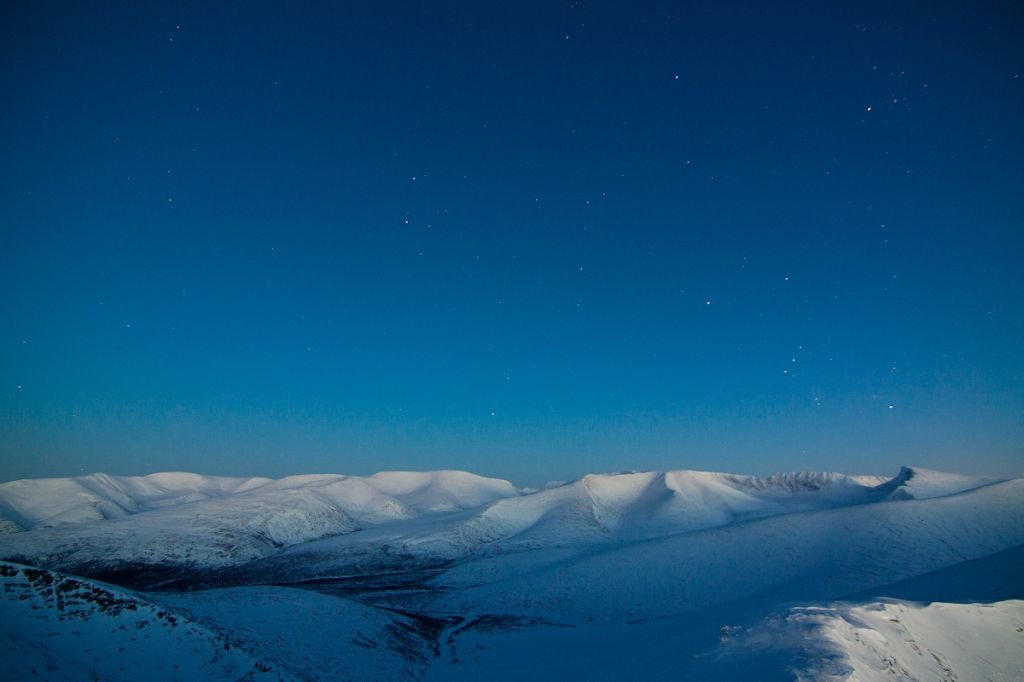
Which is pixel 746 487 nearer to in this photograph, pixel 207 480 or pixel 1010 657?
pixel 1010 657

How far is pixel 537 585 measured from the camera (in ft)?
126

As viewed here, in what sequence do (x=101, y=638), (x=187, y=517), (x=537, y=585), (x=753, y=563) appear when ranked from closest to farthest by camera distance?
(x=101, y=638) < (x=537, y=585) < (x=753, y=563) < (x=187, y=517)

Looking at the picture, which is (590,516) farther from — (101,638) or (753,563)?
(101,638)

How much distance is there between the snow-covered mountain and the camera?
16188mm

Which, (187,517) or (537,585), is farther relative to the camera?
(187,517)

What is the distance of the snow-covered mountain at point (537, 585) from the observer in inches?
637

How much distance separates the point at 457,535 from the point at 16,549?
46.1 m

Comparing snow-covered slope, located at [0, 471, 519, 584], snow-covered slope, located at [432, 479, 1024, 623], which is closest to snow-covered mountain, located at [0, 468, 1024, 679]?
snow-covered slope, located at [432, 479, 1024, 623]

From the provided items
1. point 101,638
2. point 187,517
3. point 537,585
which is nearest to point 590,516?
point 537,585

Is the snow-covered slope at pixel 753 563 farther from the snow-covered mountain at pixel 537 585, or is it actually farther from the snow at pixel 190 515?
the snow at pixel 190 515

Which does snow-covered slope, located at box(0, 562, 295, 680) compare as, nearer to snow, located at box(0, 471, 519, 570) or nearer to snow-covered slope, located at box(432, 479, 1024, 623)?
snow-covered slope, located at box(432, 479, 1024, 623)

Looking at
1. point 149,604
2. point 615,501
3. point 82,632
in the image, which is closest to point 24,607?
point 82,632

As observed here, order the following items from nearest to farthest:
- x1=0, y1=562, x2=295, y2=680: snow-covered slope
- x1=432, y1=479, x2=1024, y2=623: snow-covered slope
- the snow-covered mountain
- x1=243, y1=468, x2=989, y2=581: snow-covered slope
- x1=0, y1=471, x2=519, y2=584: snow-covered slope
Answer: x1=0, y1=562, x2=295, y2=680: snow-covered slope, the snow-covered mountain, x1=432, y1=479, x2=1024, y2=623: snow-covered slope, x1=0, y1=471, x2=519, y2=584: snow-covered slope, x1=243, y1=468, x2=989, y2=581: snow-covered slope

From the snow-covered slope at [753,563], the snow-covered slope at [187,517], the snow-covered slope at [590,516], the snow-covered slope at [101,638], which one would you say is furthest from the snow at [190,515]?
the snow-covered slope at [101,638]
